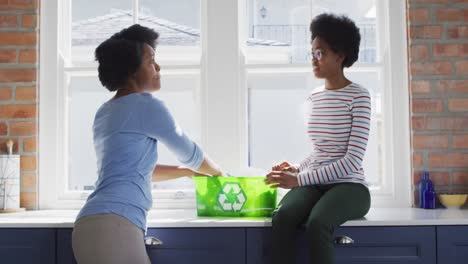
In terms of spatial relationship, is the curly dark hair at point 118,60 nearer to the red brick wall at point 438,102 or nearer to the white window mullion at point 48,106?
the white window mullion at point 48,106

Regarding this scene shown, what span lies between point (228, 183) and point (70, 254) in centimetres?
72

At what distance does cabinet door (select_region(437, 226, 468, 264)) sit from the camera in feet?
7.27

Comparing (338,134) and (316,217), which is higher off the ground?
(338,134)

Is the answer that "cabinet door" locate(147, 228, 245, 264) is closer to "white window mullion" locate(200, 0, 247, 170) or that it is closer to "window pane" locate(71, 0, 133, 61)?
"white window mullion" locate(200, 0, 247, 170)

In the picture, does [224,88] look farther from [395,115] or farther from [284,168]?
[395,115]

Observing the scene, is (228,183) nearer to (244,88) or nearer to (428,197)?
(244,88)

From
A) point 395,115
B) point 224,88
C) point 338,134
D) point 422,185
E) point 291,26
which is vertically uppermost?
point 291,26

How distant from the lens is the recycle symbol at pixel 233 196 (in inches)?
94.3

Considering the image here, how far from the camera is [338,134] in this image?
235 cm

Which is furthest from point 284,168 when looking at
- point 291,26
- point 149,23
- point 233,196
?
point 149,23

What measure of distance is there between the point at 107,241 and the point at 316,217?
2.53 ft

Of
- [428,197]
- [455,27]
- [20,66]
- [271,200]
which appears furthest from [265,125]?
[20,66]

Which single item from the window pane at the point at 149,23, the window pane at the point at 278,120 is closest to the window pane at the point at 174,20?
the window pane at the point at 149,23

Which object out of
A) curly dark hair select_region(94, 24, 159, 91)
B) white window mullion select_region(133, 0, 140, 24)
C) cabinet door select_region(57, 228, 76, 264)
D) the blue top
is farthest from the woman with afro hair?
white window mullion select_region(133, 0, 140, 24)
